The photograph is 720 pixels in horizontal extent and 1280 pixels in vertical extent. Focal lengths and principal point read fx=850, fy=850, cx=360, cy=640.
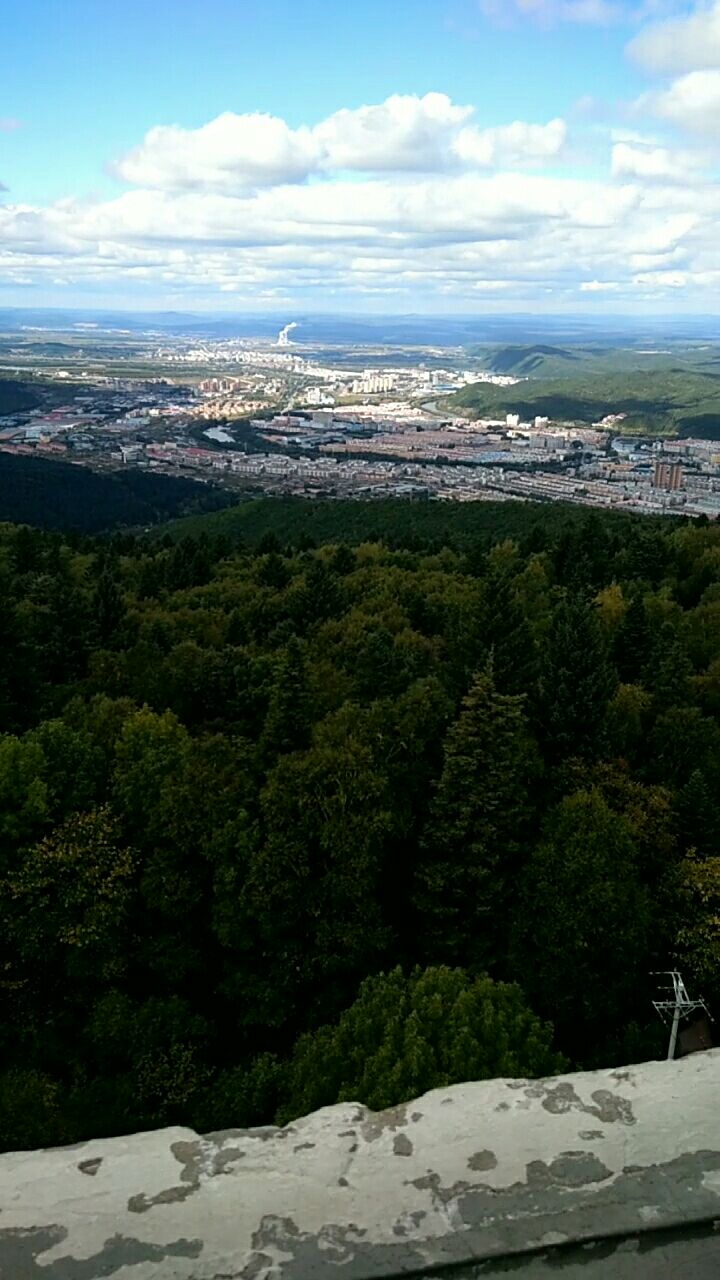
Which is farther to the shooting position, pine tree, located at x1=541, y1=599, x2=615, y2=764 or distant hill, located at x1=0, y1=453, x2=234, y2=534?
distant hill, located at x1=0, y1=453, x2=234, y2=534

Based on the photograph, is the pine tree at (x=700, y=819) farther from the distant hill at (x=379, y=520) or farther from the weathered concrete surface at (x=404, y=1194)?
the distant hill at (x=379, y=520)

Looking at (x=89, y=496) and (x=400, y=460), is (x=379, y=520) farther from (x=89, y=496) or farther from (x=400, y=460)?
(x=400, y=460)

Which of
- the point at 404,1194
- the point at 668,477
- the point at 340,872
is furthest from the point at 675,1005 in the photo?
the point at 668,477

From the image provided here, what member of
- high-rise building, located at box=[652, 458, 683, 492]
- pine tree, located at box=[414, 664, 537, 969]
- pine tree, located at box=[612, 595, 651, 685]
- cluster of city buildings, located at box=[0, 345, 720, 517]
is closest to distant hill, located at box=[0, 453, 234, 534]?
cluster of city buildings, located at box=[0, 345, 720, 517]

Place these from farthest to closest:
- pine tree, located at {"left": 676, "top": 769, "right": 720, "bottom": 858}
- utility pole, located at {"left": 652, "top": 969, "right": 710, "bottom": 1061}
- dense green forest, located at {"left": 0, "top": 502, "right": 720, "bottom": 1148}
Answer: pine tree, located at {"left": 676, "top": 769, "right": 720, "bottom": 858}, utility pole, located at {"left": 652, "top": 969, "right": 710, "bottom": 1061}, dense green forest, located at {"left": 0, "top": 502, "right": 720, "bottom": 1148}

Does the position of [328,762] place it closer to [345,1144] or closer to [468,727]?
[468,727]

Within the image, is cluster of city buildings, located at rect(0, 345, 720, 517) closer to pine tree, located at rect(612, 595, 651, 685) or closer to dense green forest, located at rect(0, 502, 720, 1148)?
pine tree, located at rect(612, 595, 651, 685)

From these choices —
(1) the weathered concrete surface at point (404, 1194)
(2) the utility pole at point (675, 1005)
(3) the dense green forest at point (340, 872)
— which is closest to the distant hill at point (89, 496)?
(3) the dense green forest at point (340, 872)
